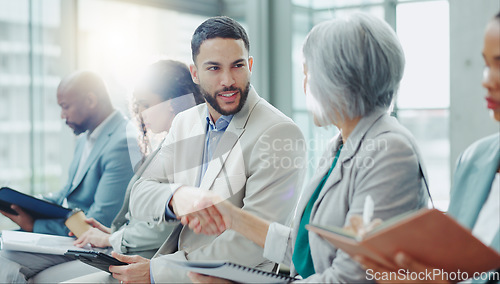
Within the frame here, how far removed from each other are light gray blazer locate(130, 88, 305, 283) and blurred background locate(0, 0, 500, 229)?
3.95 ft

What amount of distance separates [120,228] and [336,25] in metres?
1.38

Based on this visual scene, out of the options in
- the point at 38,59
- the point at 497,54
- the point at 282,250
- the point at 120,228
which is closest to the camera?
the point at 497,54

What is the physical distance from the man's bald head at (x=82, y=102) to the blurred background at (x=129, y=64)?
38 cm

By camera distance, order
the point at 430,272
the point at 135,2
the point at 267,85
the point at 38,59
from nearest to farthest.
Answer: the point at 430,272 → the point at 38,59 → the point at 135,2 → the point at 267,85

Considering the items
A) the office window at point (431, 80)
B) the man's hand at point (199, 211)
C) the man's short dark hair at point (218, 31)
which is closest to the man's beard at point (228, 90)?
the man's short dark hair at point (218, 31)

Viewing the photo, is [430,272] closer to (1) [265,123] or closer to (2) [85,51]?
(1) [265,123]

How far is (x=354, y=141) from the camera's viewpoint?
136 centimetres

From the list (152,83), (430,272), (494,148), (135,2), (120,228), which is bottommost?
(120,228)

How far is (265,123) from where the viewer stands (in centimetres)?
178

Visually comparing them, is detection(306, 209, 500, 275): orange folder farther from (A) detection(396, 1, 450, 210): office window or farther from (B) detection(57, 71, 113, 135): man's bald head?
(A) detection(396, 1, 450, 210): office window

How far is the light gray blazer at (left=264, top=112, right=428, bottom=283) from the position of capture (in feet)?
4.02

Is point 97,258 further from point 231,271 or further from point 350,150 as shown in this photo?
point 350,150

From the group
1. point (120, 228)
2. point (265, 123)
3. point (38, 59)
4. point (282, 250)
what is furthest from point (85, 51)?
point (282, 250)

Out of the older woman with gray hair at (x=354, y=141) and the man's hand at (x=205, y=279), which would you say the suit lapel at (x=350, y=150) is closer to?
the older woman with gray hair at (x=354, y=141)
